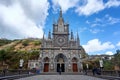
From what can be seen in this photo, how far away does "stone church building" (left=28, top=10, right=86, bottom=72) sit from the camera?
4253 centimetres

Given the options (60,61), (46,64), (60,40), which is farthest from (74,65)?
(60,40)

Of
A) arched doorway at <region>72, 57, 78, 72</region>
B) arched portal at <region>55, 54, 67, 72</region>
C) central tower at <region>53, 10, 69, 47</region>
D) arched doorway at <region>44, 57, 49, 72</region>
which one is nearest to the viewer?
arched doorway at <region>44, 57, 49, 72</region>

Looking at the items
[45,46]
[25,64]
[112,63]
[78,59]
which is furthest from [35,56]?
[112,63]

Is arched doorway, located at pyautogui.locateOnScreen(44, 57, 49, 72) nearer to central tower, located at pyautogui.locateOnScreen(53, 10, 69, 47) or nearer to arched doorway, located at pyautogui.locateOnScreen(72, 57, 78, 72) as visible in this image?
central tower, located at pyautogui.locateOnScreen(53, 10, 69, 47)

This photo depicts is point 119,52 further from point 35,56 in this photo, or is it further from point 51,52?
→ point 35,56

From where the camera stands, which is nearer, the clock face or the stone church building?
the stone church building

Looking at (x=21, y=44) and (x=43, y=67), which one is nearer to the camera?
(x=43, y=67)

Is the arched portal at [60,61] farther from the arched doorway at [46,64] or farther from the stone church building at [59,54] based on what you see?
the arched doorway at [46,64]

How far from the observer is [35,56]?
2557 inches

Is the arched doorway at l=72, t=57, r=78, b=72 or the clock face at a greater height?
the clock face

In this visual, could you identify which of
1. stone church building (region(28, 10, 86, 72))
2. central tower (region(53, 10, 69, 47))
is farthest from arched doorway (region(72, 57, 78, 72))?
central tower (region(53, 10, 69, 47))

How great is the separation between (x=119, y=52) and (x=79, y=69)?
21.1 metres

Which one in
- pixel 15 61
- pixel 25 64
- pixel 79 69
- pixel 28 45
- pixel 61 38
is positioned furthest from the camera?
pixel 28 45

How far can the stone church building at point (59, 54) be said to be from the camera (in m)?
42.5
